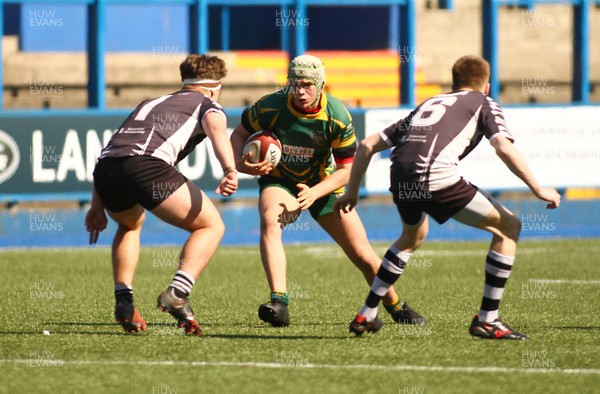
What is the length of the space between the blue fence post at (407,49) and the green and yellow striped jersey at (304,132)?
31.0 ft

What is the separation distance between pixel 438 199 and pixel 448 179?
0.42 ft

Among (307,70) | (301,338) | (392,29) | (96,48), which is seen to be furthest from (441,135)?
(392,29)

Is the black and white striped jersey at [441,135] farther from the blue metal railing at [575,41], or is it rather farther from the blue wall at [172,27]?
the blue wall at [172,27]

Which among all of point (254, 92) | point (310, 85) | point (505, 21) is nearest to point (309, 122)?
point (310, 85)

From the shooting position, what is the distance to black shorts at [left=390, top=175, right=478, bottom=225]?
739cm

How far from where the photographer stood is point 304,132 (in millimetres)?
8445

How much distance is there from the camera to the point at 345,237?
845 cm

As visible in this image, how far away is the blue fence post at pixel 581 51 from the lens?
18.6m

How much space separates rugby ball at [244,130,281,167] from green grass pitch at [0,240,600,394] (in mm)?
1068

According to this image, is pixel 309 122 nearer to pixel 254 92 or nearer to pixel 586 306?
pixel 586 306

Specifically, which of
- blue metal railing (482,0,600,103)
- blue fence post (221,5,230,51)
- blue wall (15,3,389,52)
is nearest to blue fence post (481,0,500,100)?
blue metal railing (482,0,600,103)

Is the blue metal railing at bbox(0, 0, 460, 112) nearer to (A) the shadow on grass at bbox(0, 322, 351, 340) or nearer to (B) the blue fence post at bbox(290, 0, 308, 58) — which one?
(B) the blue fence post at bbox(290, 0, 308, 58)

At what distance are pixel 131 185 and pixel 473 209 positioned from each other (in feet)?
6.48

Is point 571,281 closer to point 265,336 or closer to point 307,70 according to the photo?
point 307,70
